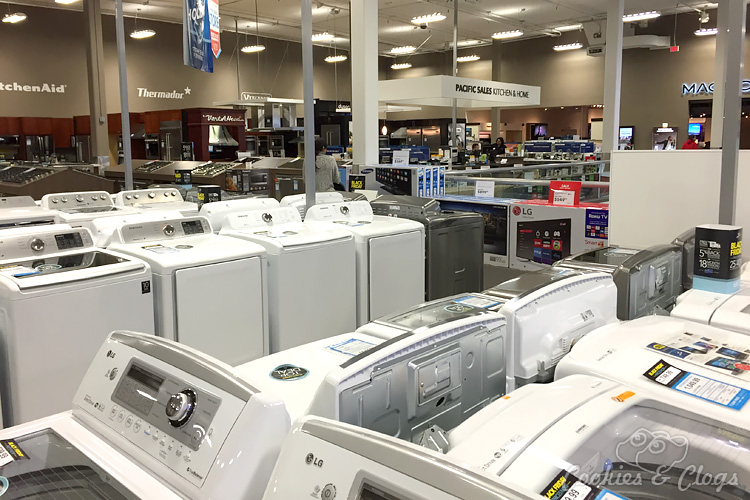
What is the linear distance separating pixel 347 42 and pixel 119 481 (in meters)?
19.2

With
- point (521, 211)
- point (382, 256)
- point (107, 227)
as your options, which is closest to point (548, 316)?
point (382, 256)

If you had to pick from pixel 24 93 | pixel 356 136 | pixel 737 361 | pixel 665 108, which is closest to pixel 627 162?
pixel 737 361

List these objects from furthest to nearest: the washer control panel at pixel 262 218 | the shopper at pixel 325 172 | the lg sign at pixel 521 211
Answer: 1. the shopper at pixel 325 172
2. the lg sign at pixel 521 211
3. the washer control panel at pixel 262 218

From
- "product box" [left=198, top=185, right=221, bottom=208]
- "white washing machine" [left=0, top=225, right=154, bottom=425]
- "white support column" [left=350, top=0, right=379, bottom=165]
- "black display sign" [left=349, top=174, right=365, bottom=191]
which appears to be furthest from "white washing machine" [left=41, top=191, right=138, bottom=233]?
"white support column" [left=350, top=0, right=379, bottom=165]

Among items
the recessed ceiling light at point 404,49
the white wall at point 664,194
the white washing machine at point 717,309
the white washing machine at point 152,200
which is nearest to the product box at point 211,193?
the white washing machine at point 152,200

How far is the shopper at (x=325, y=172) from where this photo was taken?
7.74 metres

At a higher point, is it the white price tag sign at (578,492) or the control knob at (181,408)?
the control knob at (181,408)

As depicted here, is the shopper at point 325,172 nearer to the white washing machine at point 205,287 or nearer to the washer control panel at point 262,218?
the washer control panel at point 262,218

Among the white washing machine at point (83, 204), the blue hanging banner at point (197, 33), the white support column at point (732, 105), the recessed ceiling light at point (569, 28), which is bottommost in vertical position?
the white washing machine at point (83, 204)

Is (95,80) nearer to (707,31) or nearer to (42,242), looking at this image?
(42,242)

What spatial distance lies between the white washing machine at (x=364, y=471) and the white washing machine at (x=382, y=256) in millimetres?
3225

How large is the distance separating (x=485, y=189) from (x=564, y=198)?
122cm

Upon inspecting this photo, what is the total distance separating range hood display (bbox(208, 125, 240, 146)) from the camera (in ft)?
35.4

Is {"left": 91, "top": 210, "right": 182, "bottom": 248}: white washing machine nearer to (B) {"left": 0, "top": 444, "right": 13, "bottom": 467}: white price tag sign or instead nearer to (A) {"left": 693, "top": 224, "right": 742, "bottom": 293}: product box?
(B) {"left": 0, "top": 444, "right": 13, "bottom": 467}: white price tag sign
